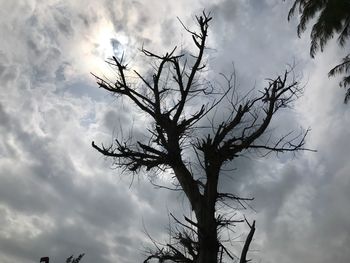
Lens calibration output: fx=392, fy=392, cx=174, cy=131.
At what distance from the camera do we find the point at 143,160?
5.82 m

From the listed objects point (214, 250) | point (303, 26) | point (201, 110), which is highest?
point (303, 26)

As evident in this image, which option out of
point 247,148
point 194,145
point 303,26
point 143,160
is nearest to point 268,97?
point 247,148

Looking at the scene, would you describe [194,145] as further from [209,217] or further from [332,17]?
[332,17]

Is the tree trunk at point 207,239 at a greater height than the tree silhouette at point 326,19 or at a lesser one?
lesser

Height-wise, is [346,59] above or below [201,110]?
above

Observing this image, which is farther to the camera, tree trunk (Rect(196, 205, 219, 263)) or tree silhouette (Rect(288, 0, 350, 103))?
tree silhouette (Rect(288, 0, 350, 103))

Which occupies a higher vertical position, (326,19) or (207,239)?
(326,19)

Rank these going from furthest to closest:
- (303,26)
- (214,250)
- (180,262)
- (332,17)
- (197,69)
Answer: (303,26) → (332,17) → (197,69) → (180,262) → (214,250)

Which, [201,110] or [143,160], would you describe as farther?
[201,110]

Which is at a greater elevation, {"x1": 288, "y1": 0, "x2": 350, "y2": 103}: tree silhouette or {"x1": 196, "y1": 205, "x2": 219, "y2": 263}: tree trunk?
{"x1": 288, "y1": 0, "x2": 350, "y2": 103}: tree silhouette

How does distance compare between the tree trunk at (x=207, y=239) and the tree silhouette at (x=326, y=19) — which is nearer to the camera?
the tree trunk at (x=207, y=239)

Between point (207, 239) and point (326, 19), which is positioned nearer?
point (207, 239)

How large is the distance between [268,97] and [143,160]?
228 centimetres

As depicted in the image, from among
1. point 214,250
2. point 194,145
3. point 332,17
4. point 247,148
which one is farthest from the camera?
point 332,17
